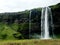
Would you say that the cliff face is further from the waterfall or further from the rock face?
the waterfall

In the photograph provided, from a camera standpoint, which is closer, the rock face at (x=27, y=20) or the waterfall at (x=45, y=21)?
the rock face at (x=27, y=20)

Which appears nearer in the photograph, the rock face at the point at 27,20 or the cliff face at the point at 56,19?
the rock face at the point at 27,20

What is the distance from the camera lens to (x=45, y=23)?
50.8 meters

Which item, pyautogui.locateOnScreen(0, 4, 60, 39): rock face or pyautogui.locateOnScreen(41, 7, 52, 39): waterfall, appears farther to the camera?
pyautogui.locateOnScreen(41, 7, 52, 39): waterfall

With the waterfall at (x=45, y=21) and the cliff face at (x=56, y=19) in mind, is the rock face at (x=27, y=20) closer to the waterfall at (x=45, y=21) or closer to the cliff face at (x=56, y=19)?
the cliff face at (x=56, y=19)

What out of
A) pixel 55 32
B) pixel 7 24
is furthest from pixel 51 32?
pixel 7 24

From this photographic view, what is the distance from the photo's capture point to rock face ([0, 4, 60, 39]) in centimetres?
4922

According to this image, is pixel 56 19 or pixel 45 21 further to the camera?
pixel 45 21

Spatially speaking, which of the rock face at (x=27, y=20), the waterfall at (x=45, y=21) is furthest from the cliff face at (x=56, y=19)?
the waterfall at (x=45, y=21)

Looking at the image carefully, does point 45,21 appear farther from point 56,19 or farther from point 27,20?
point 27,20

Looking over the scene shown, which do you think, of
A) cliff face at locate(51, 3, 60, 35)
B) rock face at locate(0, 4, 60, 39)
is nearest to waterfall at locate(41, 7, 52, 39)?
Result: rock face at locate(0, 4, 60, 39)

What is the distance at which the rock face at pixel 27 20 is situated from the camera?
1938 inches

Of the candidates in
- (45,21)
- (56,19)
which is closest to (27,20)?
(45,21)

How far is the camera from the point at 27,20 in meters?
50.7
